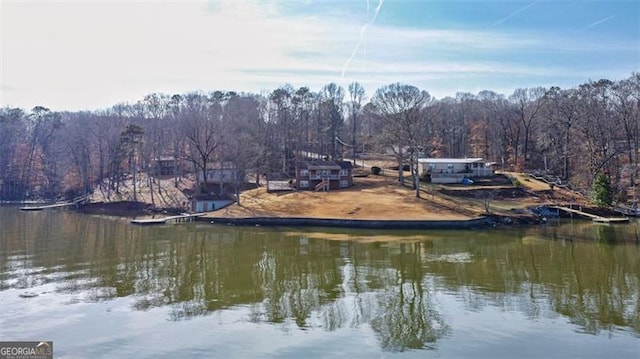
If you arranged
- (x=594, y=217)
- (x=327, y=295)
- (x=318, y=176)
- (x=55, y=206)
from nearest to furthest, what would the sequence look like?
(x=327, y=295), (x=594, y=217), (x=318, y=176), (x=55, y=206)

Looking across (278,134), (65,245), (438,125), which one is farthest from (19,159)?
(438,125)

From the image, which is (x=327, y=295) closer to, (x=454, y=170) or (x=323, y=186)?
(x=323, y=186)

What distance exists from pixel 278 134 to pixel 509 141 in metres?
26.7

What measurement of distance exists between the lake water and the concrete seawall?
2791mm

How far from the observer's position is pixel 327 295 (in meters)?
17.3

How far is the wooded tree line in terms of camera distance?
149 feet

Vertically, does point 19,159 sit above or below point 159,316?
above

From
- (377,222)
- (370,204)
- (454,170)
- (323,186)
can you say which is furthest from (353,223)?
(454,170)

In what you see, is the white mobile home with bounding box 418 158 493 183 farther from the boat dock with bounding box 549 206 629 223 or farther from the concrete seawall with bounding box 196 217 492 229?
the concrete seawall with bounding box 196 217 492 229

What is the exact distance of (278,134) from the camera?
5628 cm

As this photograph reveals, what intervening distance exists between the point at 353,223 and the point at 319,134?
97.2ft

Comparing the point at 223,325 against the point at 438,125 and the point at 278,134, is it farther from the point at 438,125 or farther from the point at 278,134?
the point at 438,125

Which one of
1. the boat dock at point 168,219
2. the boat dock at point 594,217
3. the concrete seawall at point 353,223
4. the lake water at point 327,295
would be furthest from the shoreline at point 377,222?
the boat dock at point 594,217

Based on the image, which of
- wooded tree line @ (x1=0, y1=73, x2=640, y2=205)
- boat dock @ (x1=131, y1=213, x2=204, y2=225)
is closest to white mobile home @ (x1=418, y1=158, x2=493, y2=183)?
wooded tree line @ (x1=0, y1=73, x2=640, y2=205)
